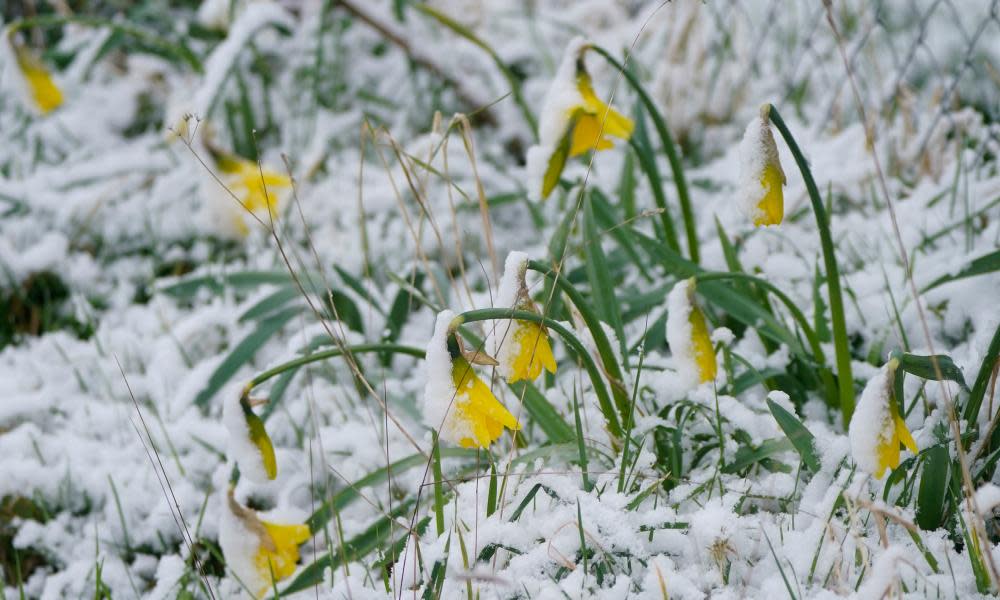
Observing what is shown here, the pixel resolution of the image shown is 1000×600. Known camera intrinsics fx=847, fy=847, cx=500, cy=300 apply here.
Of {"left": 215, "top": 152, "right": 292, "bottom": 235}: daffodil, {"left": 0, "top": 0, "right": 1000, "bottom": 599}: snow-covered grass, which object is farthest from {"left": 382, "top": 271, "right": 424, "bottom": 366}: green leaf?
{"left": 215, "top": 152, "right": 292, "bottom": 235}: daffodil

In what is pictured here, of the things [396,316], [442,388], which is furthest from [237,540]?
[396,316]

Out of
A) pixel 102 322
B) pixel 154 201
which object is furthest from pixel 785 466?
pixel 154 201

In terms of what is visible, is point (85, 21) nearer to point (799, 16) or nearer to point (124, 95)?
point (124, 95)

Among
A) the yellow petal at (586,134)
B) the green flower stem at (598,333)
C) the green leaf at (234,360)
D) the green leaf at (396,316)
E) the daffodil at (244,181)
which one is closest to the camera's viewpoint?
the green flower stem at (598,333)

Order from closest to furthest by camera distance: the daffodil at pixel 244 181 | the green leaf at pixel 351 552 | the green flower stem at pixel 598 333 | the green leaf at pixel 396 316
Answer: the green flower stem at pixel 598 333 < the green leaf at pixel 351 552 < the green leaf at pixel 396 316 < the daffodil at pixel 244 181

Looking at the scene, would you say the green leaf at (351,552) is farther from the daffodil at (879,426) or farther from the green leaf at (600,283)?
the daffodil at (879,426)

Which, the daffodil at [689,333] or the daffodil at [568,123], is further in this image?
the daffodil at [568,123]

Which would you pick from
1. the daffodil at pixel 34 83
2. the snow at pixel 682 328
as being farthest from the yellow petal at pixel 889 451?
the daffodil at pixel 34 83

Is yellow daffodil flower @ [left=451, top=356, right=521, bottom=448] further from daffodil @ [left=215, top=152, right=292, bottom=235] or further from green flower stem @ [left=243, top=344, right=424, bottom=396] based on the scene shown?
daffodil @ [left=215, top=152, right=292, bottom=235]
